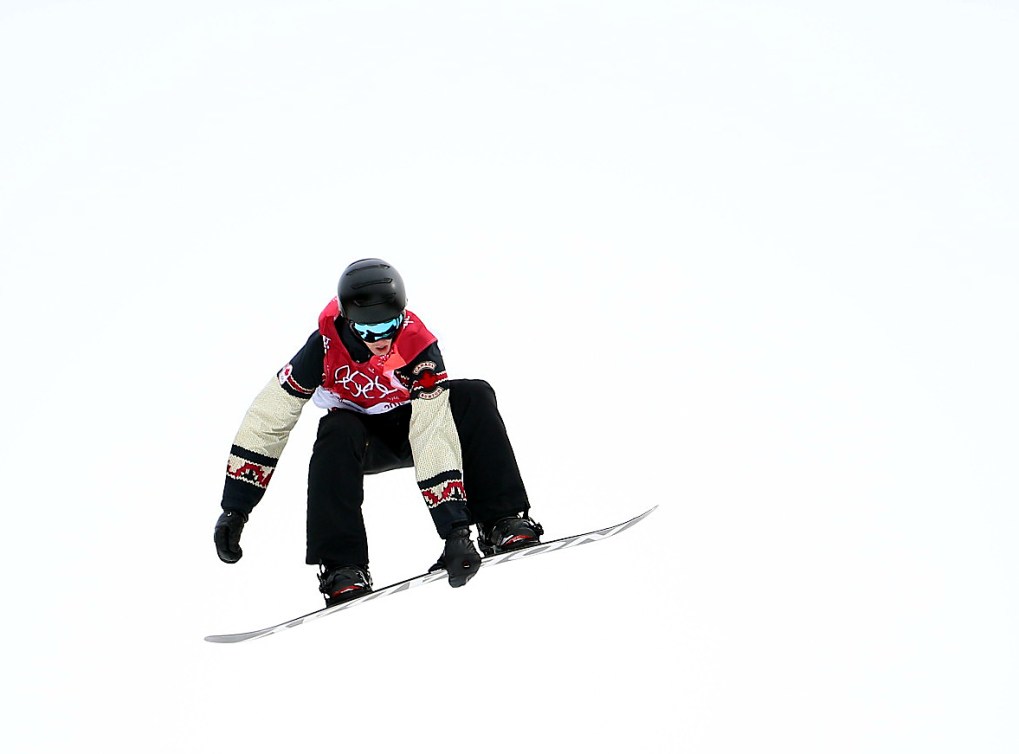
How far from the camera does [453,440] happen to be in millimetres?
5617

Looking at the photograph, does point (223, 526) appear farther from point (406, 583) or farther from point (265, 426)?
point (406, 583)

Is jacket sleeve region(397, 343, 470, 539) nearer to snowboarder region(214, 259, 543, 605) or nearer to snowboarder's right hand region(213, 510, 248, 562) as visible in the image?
snowboarder region(214, 259, 543, 605)

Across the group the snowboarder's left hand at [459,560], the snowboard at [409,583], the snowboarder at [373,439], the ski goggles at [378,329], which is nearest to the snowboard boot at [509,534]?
the snowboarder at [373,439]

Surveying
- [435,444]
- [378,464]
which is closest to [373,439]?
[378,464]

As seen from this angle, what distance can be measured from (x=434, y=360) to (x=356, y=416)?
471mm

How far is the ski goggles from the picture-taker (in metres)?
5.49

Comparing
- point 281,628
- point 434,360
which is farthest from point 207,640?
point 434,360

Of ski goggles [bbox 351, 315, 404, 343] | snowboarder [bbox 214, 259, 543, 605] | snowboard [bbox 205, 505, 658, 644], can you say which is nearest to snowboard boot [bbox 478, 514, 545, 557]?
snowboarder [bbox 214, 259, 543, 605]

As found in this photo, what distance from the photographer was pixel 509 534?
18.8ft

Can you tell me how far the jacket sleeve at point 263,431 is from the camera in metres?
5.73

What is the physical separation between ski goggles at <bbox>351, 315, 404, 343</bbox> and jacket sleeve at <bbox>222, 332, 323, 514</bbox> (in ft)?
0.93

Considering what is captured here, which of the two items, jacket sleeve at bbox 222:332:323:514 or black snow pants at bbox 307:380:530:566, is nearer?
black snow pants at bbox 307:380:530:566

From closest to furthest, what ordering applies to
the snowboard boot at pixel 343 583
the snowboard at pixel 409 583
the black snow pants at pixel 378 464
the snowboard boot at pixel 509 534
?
the snowboard at pixel 409 583 → the snowboard boot at pixel 343 583 → the black snow pants at pixel 378 464 → the snowboard boot at pixel 509 534

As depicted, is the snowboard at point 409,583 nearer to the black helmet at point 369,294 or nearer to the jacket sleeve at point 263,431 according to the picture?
the jacket sleeve at point 263,431
